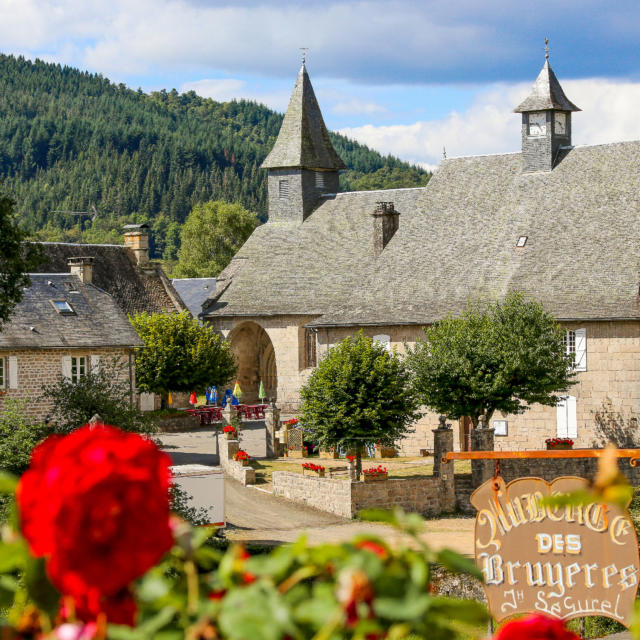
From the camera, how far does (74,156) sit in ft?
577

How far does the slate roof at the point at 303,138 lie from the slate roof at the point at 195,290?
11.3 meters

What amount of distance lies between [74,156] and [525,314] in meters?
152

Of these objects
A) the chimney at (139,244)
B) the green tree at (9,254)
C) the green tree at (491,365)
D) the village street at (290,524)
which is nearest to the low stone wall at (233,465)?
the village street at (290,524)

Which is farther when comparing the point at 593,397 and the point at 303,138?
the point at 303,138

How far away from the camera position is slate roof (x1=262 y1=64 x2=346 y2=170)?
171 feet

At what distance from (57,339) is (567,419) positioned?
15.3m

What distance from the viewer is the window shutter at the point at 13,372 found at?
31750 millimetres

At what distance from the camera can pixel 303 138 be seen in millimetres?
52844

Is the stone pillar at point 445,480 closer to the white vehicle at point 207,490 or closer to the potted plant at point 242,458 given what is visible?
the potted plant at point 242,458

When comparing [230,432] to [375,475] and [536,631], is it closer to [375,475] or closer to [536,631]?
[375,475]

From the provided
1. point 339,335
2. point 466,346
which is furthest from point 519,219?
point 466,346

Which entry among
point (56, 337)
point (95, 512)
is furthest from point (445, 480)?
point (95, 512)

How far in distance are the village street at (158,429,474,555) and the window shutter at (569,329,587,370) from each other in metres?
8.72

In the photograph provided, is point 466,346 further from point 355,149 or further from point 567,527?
point 355,149
